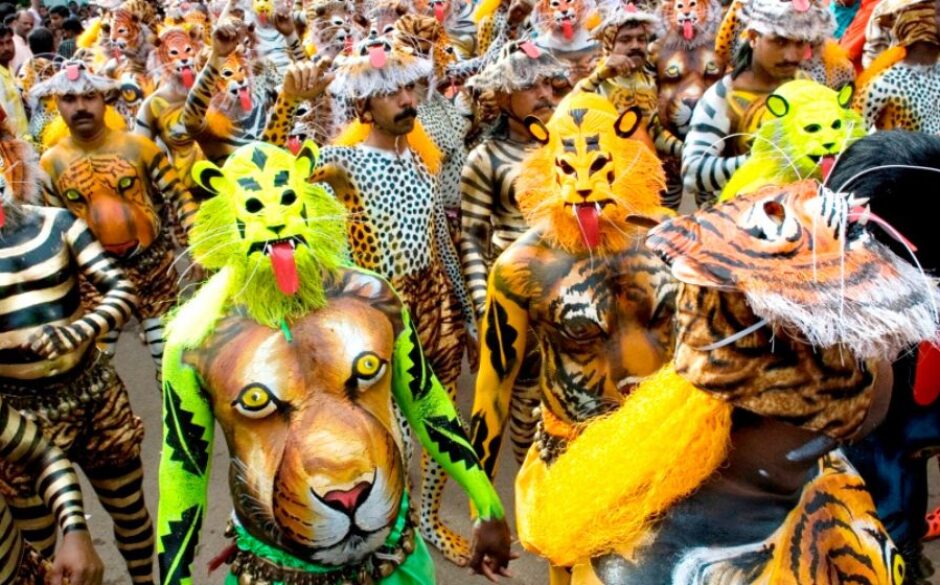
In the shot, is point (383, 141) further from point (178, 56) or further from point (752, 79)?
point (178, 56)

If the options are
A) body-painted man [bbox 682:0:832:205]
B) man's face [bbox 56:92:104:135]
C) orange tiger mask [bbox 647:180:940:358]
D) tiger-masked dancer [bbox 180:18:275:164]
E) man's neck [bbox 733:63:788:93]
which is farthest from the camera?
tiger-masked dancer [bbox 180:18:275:164]

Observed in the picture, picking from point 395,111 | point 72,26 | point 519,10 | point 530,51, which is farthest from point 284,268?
point 72,26

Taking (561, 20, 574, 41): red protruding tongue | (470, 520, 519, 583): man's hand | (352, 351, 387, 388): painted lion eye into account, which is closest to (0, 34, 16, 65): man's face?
(561, 20, 574, 41): red protruding tongue

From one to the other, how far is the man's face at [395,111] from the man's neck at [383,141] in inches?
1.0

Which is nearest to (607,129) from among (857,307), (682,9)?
(857,307)

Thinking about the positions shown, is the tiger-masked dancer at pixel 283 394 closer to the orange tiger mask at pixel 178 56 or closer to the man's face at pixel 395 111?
the man's face at pixel 395 111

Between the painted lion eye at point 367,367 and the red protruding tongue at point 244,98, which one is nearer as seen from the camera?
the painted lion eye at point 367,367

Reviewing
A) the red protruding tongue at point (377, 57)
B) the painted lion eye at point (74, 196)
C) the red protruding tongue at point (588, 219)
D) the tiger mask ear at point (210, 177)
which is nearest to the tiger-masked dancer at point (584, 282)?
the red protruding tongue at point (588, 219)

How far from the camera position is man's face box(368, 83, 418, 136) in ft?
13.5

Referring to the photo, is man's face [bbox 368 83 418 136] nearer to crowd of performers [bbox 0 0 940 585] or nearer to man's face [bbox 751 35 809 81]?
crowd of performers [bbox 0 0 940 585]

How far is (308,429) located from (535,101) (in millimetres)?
2560

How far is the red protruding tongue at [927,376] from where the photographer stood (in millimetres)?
2219

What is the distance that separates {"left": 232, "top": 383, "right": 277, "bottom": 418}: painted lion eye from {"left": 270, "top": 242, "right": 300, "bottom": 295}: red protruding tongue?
282 millimetres

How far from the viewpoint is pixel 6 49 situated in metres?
9.83
